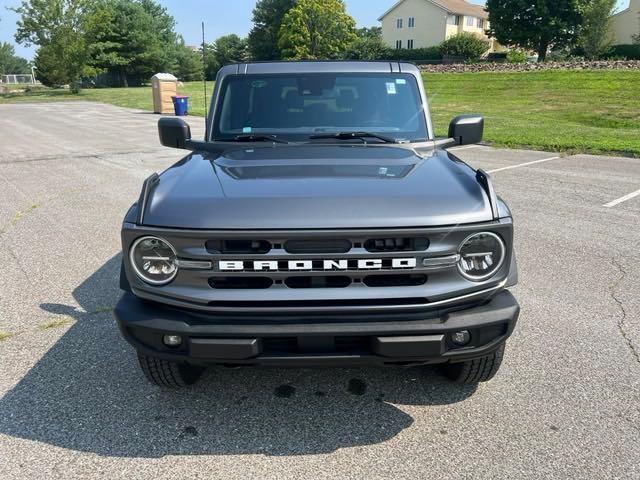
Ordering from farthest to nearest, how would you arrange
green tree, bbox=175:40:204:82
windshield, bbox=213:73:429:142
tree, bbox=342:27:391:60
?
green tree, bbox=175:40:204:82 → tree, bbox=342:27:391:60 → windshield, bbox=213:73:429:142

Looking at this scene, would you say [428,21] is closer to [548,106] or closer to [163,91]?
[548,106]

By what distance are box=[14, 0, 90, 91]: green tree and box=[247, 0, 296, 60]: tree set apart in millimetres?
32643

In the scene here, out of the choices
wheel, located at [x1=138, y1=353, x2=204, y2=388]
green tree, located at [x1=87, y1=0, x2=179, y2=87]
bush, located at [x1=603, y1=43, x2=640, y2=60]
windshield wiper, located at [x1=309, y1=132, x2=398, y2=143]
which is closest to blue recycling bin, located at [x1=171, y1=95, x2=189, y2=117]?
windshield wiper, located at [x1=309, y1=132, x2=398, y2=143]

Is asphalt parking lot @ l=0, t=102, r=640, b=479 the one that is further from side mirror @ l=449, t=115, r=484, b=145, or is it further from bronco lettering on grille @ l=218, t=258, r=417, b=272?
side mirror @ l=449, t=115, r=484, b=145

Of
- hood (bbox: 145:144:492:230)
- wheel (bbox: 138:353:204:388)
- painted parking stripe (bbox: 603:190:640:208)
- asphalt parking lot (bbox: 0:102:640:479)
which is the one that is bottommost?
asphalt parking lot (bbox: 0:102:640:479)

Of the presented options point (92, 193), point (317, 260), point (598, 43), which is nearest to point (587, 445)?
point (317, 260)

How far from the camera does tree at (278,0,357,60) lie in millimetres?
62219

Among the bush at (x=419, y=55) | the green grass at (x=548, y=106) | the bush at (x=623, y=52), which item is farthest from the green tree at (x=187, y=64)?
the bush at (x=623, y=52)

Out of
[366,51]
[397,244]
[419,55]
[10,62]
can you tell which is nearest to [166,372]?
[397,244]

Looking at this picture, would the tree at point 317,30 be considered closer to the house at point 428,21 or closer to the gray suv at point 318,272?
the house at point 428,21

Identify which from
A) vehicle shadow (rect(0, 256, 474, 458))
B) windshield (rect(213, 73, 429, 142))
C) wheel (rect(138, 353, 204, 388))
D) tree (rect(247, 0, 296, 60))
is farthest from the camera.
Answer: tree (rect(247, 0, 296, 60))

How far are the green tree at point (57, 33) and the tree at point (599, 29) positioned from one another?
36.7 meters

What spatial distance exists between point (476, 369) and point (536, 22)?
54.2 meters

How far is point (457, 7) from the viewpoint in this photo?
7200 cm
